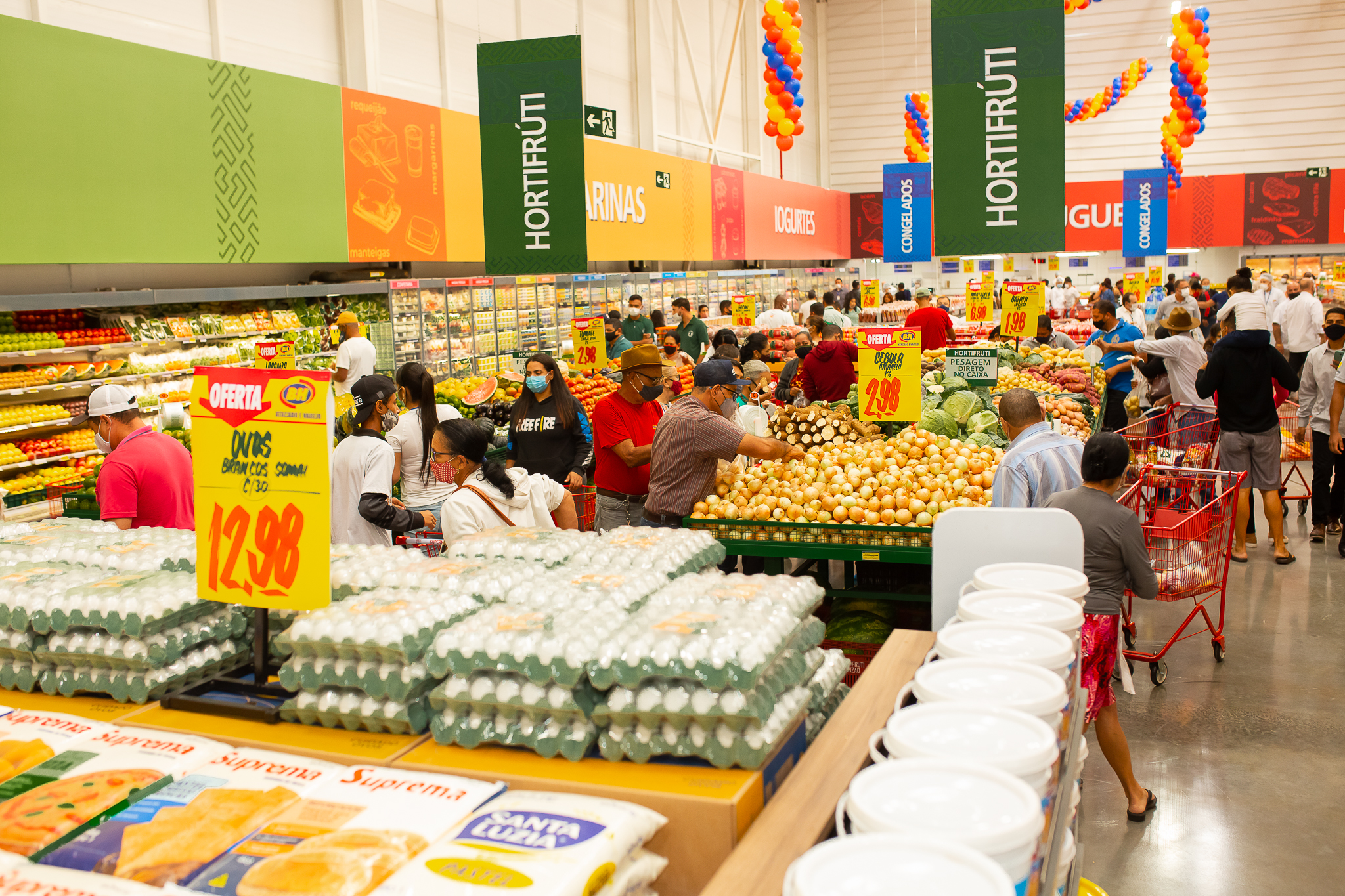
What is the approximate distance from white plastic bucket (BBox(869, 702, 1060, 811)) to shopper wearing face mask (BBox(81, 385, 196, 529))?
11.1ft

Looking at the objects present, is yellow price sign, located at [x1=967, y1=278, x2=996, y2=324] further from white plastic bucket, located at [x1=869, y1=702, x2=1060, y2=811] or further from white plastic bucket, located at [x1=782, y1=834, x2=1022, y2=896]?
white plastic bucket, located at [x1=782, y1=834, x2=1022, y2=896]

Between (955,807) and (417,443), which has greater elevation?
(417,443)

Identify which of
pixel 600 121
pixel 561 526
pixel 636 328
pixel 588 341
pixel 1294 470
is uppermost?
pixel 600 121

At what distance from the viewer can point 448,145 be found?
11.4 meters

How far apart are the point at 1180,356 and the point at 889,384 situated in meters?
4.00

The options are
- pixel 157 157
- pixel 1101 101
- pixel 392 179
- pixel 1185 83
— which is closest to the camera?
pixel 157 157

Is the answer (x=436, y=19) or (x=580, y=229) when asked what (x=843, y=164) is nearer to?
(x=436, y=19)

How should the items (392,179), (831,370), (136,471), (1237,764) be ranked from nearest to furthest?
(136,471), (1237,764), (831,370), (392,179)

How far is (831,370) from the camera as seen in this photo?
26.9 ft

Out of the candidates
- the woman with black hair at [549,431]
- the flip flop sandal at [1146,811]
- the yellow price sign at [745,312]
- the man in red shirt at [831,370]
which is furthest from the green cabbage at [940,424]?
the yellow price sign at [745,312]

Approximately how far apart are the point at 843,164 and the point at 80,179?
23595 mm

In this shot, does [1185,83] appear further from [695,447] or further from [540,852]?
[540,852]

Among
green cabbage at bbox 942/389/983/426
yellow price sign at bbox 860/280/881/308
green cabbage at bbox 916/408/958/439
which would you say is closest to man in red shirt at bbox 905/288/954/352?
green cabbage at bbox 942/389/983/426

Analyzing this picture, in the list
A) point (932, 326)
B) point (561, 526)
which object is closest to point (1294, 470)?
point (932, 326)
